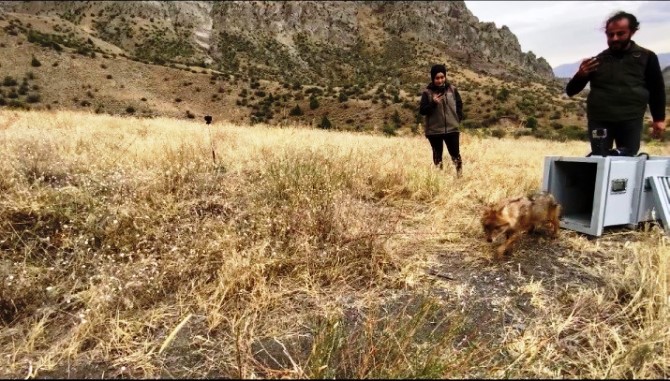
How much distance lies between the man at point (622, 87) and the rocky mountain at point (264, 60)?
1814 cm

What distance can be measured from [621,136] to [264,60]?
215 feet

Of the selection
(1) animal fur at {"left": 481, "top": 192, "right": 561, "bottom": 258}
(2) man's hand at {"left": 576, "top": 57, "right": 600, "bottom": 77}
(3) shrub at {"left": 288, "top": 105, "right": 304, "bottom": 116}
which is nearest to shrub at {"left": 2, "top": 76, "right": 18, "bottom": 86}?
(3) shrub at {"left": 288, "top": 105, "right": 304, "bottom": 116}

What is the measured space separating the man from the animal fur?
1.02 m

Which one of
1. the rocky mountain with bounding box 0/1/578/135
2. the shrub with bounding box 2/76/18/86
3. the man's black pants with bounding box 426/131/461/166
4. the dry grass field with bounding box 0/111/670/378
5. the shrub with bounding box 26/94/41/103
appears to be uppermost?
the rocky mountain with bounding box 0/1/578/135

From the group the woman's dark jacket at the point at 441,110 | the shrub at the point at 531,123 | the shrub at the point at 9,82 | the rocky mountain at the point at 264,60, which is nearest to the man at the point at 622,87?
the woman's dark jacket at the point at 441,110

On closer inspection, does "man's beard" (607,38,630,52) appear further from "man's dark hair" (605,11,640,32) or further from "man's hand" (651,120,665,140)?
"man's hand" (651,120,665,140)

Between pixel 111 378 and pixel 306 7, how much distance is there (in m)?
92.5

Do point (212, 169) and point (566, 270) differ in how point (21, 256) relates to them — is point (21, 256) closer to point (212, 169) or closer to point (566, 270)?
point (212, 169)

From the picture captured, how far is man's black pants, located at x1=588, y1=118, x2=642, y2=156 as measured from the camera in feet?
11.9

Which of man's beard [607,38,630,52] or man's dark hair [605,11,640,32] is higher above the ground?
man's dark hair [605,11,640,32]

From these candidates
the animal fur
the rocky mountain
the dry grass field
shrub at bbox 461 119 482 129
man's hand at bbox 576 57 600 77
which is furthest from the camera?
the rocky mountain

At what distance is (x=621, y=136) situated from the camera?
12.3 ft

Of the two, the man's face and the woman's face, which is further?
the woman's face

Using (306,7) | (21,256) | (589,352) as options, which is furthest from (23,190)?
(306,7)
